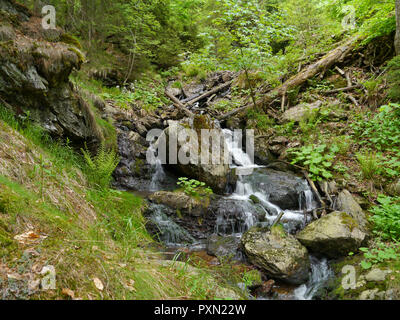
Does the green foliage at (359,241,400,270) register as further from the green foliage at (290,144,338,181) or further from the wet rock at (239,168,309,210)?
the green foliage at (290,144,338,181)

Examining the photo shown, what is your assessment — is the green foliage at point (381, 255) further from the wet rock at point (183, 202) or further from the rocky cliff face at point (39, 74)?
the rocky cliff face at point (39, 74)

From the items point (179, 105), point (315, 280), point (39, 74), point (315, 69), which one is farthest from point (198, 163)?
point (315, 69)

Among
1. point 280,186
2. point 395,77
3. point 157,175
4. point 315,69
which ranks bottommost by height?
point 280,186

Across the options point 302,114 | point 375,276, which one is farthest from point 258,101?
point 375,276

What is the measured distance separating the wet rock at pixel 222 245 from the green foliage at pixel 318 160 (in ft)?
9.59

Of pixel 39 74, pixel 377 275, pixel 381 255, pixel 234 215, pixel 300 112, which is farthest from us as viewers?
pixel 300 112

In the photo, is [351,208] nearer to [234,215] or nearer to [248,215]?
[248,215]

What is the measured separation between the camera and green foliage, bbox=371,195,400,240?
156 inches

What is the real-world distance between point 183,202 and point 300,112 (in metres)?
5.66

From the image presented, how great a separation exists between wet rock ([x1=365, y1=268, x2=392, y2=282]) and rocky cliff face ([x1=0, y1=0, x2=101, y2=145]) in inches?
221

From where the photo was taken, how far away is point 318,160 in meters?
6.19

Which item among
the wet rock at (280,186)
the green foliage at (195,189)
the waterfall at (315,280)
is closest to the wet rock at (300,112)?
the wet rock at (280,186)

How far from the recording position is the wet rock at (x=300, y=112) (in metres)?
7.91
